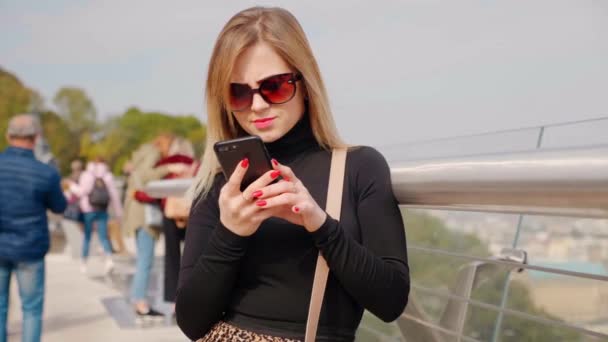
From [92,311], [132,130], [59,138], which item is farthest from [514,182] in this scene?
[132,130]

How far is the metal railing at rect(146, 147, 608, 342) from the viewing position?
1027 millimetres

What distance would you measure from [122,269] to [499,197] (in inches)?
389

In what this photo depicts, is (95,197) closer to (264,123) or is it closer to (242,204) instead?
(264,123)

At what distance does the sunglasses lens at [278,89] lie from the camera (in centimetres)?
154

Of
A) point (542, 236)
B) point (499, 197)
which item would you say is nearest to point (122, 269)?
point (542, 236)

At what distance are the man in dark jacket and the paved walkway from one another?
2.94 feet

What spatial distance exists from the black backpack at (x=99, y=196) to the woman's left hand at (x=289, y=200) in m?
9.65

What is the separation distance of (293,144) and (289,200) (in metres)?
0.35

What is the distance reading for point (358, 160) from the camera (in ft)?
5.02

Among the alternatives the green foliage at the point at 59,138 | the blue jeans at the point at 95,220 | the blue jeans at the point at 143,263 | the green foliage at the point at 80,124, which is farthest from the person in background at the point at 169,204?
the green foliage at the point at 59,138

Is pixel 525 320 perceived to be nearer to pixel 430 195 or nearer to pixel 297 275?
pixel 430 195

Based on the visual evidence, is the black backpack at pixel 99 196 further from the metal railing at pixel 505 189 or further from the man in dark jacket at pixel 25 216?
the metal railing at pixel 505 189

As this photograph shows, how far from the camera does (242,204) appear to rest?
1.33 metres

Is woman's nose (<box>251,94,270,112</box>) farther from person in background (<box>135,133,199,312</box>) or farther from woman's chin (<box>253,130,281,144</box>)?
person in background (<box>135,133,199,312</box>)
